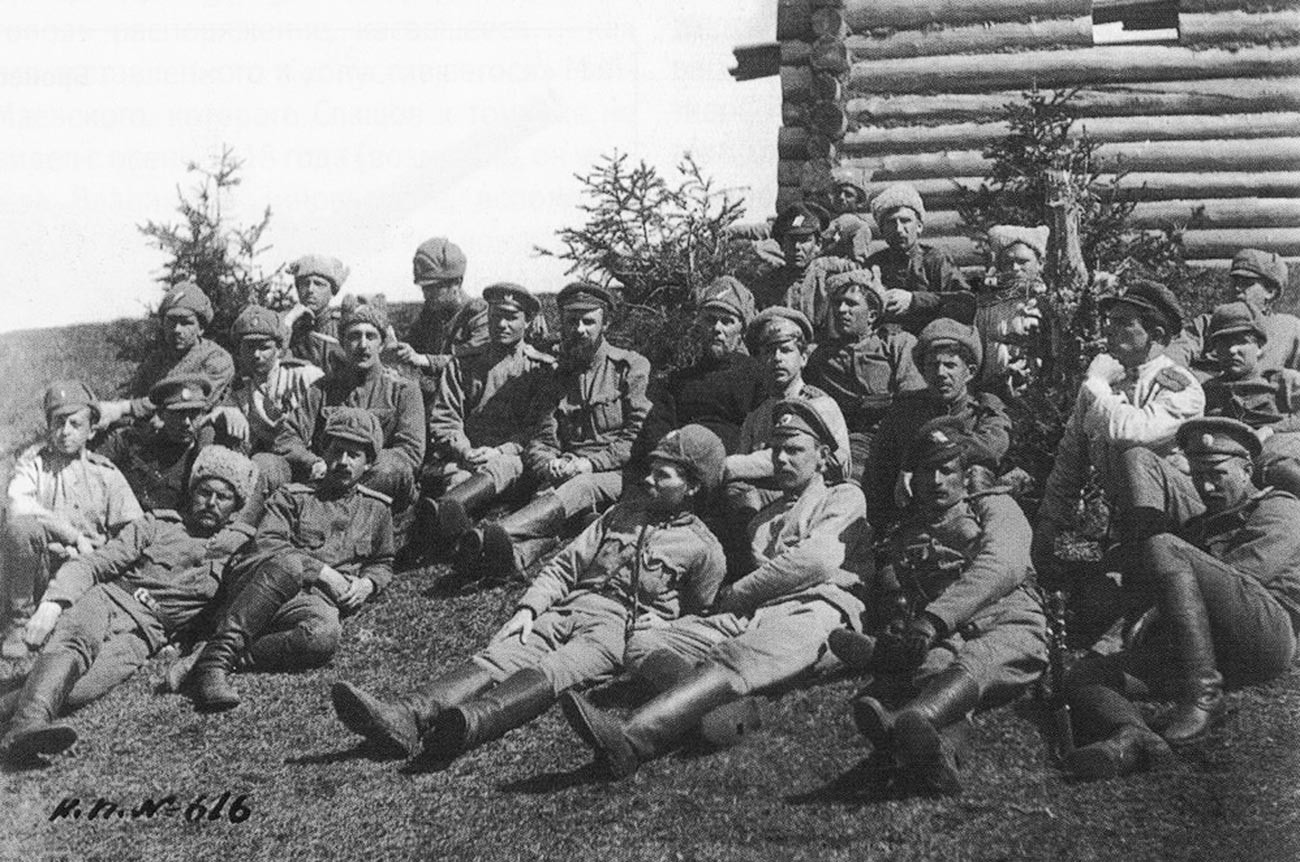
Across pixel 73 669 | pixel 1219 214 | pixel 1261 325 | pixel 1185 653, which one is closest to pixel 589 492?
pixel 73 669

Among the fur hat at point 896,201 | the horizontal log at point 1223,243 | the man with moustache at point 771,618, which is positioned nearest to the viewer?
the man with moustache at point 771,618

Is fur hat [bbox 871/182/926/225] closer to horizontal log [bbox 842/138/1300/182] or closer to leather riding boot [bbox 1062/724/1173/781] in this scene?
horizontal log [bbox 842/138/1300/182]

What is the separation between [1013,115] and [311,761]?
26.5 ft

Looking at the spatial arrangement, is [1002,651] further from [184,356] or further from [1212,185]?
[1212,185]

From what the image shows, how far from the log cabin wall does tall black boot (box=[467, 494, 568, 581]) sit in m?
5.18

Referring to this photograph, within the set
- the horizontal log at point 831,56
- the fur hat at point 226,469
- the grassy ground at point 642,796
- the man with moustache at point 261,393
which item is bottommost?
the grassy ground at point 642,796

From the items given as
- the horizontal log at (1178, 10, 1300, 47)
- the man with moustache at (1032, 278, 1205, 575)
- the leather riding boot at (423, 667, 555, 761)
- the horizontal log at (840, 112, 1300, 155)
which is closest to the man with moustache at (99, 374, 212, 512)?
the leather riding boot at (423, 667, 555, 761)

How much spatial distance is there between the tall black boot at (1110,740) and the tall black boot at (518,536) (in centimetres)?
341

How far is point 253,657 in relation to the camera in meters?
8.55

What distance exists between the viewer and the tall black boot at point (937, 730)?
21.6 feet

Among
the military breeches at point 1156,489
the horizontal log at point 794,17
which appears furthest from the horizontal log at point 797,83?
the military breeches at point 1156,489

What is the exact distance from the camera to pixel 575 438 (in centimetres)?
996

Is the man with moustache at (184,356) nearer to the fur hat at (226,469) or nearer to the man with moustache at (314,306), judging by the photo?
the man with moustache at (314,306)

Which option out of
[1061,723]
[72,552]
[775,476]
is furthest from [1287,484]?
[72,552]
